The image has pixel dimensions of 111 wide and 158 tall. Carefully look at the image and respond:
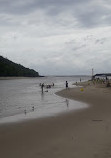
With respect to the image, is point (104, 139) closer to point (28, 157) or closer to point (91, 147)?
point (91, 147)

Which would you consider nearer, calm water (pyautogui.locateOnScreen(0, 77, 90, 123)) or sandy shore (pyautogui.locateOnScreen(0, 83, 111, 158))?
sandy shore (pyautogui.locateOnScreen(0, 83, 111, 158))

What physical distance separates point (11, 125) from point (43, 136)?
10.6ft

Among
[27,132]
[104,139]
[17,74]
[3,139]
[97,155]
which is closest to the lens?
[97,155]

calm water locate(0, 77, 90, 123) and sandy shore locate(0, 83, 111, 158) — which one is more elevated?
sandy shore locate(0, 83, 111, 158)

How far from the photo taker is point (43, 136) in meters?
10.4

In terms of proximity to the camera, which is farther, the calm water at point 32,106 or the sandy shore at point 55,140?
the calm water at point 32,106

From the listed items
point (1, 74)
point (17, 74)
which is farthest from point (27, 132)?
point (17, 74)

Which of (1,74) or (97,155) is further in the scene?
(1,74)

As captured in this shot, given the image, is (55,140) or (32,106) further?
(32,106)

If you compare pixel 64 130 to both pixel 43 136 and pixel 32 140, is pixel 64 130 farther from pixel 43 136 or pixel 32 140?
pixel 32 140

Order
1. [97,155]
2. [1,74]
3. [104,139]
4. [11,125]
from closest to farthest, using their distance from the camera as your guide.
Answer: [97,155]
[104,139]
[11,125]
[1,74]

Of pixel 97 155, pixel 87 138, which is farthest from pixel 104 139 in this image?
pixel 97 155

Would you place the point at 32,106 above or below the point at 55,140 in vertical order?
below

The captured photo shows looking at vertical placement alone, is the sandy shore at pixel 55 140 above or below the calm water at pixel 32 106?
above
